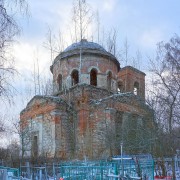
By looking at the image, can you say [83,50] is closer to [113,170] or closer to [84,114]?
[84,114]

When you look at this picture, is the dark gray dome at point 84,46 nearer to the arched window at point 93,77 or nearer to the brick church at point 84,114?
the brick church at point 84,114

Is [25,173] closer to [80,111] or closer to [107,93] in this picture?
[80,111]

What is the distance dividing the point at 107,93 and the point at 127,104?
179 centimetres

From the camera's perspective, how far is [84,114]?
25.4 m

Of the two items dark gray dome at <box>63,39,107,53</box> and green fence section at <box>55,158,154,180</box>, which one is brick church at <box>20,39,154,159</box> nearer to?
dark gray dome at <box>63,39,107,53</box>

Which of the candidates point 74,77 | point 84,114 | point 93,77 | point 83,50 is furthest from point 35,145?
point 83,50

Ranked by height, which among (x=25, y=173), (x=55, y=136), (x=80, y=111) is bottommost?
(x=25, y=173)

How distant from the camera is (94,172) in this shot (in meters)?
12.2

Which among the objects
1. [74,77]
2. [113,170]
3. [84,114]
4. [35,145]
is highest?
[74,77]

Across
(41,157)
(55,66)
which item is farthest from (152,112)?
(55,66)

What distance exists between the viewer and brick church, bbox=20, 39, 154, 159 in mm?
24859

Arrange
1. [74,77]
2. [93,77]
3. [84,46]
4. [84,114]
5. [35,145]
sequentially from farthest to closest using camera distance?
[93,77], [74,77], [84,46], [35,145], [84,114]

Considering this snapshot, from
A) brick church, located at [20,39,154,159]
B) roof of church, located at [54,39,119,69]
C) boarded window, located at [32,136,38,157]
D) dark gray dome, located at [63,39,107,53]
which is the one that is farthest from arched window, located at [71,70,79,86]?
boarded window, located at [32,136,38,157]

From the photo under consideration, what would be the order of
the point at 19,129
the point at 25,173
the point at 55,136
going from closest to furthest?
the point at 25,173 < the point at 55,136 < the point at 19,129
